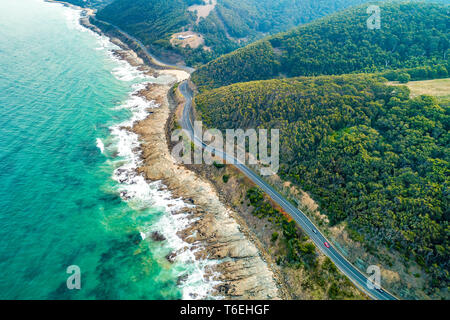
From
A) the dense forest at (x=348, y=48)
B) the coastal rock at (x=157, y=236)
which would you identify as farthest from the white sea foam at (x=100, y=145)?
the dense forest at (x=348, y=48)

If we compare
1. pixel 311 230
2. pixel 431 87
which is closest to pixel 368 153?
pixel 311 230

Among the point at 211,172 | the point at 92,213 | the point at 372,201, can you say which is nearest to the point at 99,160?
the point at 92,213

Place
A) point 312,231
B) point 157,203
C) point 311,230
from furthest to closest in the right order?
1. point 157,203
2. point 311,230
3. point 312,231

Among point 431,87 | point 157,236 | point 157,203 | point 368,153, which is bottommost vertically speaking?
point 157,236

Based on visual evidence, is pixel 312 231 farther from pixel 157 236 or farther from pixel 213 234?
pixel 157 236
